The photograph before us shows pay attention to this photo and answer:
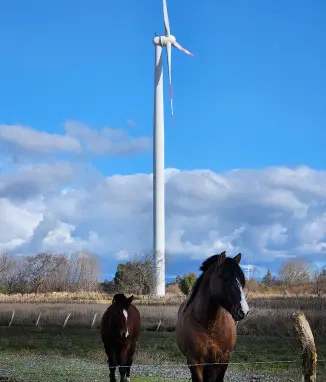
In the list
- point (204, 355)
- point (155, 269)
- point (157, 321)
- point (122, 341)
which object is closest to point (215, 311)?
point (204, 355)

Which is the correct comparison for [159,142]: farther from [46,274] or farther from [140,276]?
[46,274]

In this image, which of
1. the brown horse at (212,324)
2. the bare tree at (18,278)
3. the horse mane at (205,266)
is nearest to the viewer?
the brown horse at (212,324)

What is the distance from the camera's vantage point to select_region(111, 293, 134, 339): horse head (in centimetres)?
Answer: 1262

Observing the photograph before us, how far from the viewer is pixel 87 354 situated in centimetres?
2044

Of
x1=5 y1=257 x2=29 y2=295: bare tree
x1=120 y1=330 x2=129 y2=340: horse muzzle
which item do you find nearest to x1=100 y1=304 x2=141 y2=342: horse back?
x1=120 y1=330 x2=129 y2=340: horse muzzle

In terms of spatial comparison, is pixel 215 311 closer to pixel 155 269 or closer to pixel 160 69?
pixel 160 69

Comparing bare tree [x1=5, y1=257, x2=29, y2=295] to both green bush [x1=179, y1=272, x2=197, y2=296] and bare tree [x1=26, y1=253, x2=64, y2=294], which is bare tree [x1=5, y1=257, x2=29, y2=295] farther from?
green bush [x1=179, y1=272, x2=197, y2=296]

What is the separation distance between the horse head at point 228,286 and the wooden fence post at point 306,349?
60cm

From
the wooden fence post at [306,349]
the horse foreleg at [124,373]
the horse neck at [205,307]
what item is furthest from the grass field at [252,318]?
the wooden fence post at [306,349]

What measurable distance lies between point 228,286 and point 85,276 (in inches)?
3410

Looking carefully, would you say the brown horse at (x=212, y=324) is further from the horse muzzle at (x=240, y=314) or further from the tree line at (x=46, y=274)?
the tree line at (x=46, y=274)

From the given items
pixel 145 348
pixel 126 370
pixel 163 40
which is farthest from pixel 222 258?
pixel 163 40

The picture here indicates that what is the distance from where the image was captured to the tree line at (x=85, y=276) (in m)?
70.1

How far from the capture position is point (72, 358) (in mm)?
19344
